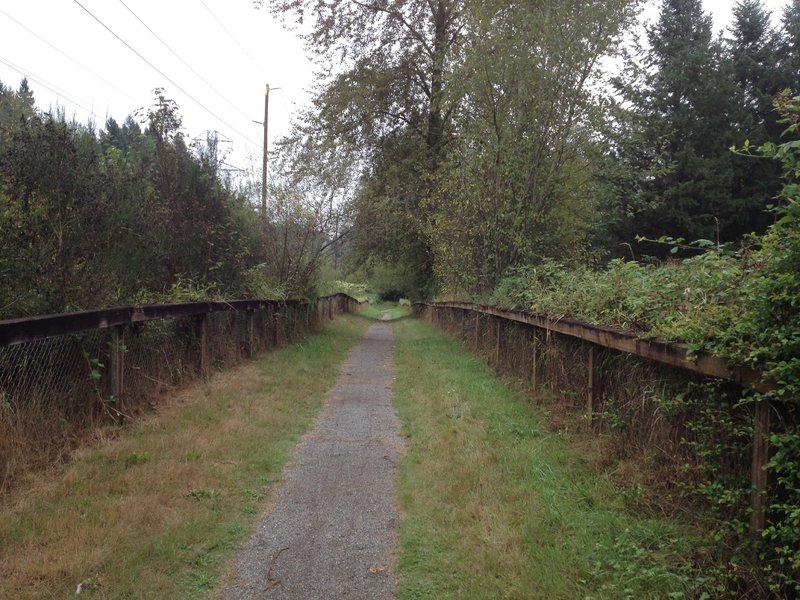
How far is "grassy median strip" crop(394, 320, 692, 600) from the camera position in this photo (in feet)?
10.4

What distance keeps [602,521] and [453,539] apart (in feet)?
3.15

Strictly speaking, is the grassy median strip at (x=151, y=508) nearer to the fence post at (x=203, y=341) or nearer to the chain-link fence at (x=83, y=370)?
the chain-link fence at (x=83, y=370)

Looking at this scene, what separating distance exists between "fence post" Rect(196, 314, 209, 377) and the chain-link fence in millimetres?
15

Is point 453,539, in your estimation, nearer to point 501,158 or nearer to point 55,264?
point 55,264

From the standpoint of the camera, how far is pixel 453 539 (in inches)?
156

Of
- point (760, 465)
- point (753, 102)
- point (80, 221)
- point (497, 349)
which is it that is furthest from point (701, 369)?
point (753, 102)

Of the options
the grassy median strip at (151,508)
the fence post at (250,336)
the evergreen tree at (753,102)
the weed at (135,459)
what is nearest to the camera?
the grassy median strip at (151,508)

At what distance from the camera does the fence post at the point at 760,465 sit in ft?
9.18

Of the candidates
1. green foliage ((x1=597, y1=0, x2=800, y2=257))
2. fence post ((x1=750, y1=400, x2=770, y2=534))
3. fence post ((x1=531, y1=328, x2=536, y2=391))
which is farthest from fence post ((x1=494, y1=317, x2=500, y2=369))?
green foliage ((x1=597, y1=0, x2=800, y2=257))

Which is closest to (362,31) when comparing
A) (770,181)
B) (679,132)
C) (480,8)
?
(480,8)

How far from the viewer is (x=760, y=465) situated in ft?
9.31

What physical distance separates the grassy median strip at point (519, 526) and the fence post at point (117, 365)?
2.94 meters

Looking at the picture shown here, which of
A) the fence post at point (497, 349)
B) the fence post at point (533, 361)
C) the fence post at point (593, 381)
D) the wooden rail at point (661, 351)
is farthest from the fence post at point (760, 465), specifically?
the fence post at point (497, 349)

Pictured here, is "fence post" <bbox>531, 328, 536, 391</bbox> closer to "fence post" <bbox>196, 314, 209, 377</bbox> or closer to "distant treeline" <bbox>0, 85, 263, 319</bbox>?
"fence post" <bbox>196, 314, 209, 377</bbox>
